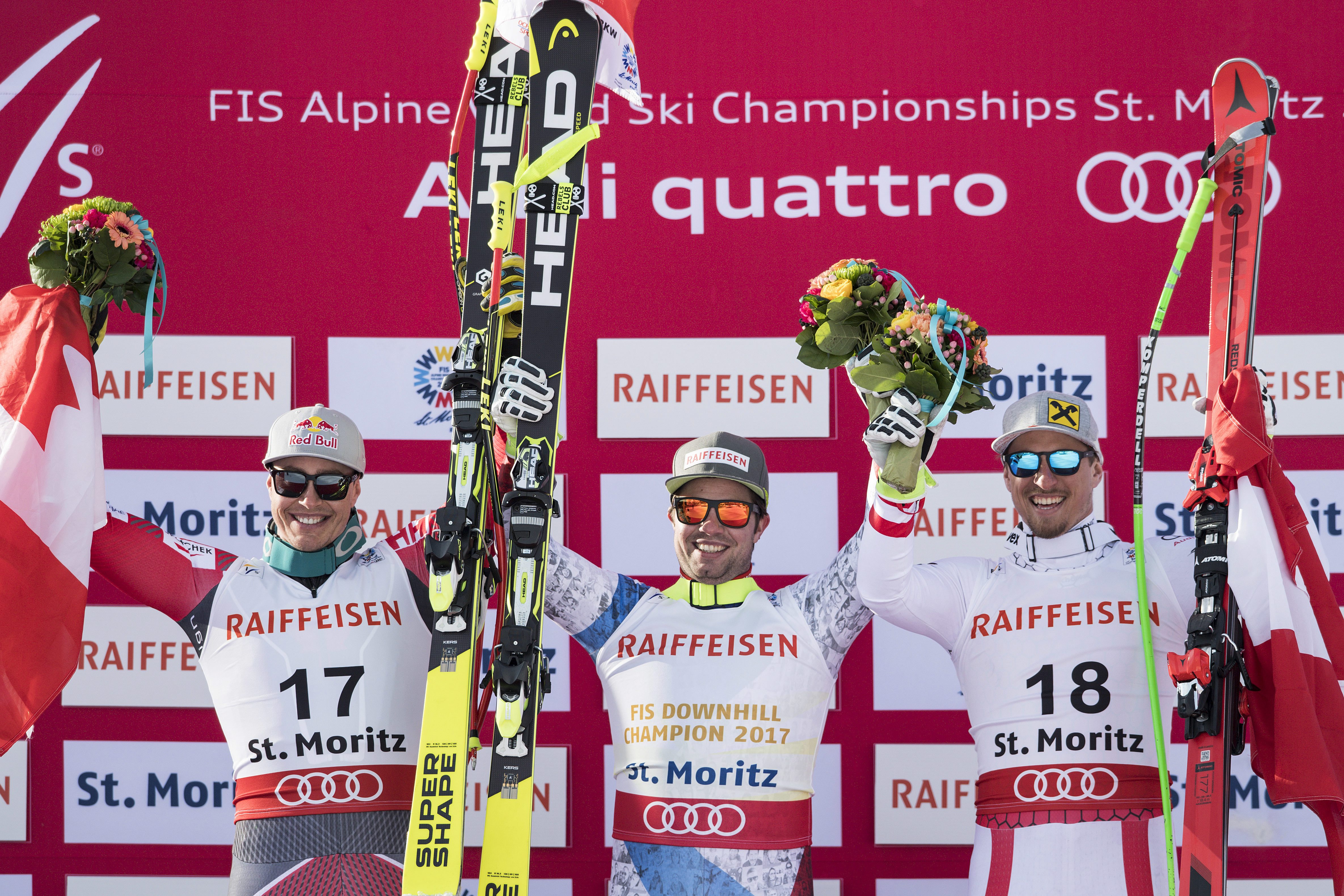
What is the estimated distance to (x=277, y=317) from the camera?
4.08 m

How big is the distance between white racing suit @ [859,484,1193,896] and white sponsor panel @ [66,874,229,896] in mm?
2611

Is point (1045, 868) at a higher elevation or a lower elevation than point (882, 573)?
lower

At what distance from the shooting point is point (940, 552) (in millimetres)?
3959

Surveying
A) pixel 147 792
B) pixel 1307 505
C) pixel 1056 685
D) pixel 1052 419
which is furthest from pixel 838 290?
pixel 147 792

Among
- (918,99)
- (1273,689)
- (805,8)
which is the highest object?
(805,8)

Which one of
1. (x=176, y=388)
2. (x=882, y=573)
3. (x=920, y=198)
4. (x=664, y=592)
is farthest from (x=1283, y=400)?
(x=176, y=388)

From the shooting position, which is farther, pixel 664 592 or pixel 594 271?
pixel 594 271

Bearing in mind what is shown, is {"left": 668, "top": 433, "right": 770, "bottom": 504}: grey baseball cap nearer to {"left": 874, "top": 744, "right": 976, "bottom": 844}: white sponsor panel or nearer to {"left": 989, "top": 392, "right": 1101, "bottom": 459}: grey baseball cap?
{"left": 989, "top": 392, "right": 1101, "bottom": 459}: grey baseball cap

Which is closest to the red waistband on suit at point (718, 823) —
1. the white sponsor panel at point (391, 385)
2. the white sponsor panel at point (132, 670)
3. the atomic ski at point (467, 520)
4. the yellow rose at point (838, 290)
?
the atomic ski at point (467, 520)

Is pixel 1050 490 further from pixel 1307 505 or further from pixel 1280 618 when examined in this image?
pixel 1307 505

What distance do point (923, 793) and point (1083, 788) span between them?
123 cm

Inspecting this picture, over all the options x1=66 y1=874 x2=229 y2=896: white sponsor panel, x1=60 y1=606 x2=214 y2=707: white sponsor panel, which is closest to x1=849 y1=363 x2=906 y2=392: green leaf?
x1=60 y1=606 x2=214 y2=707: white sponsor panel

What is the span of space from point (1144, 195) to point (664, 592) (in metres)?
2.28

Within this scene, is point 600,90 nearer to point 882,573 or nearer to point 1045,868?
point 882,573
